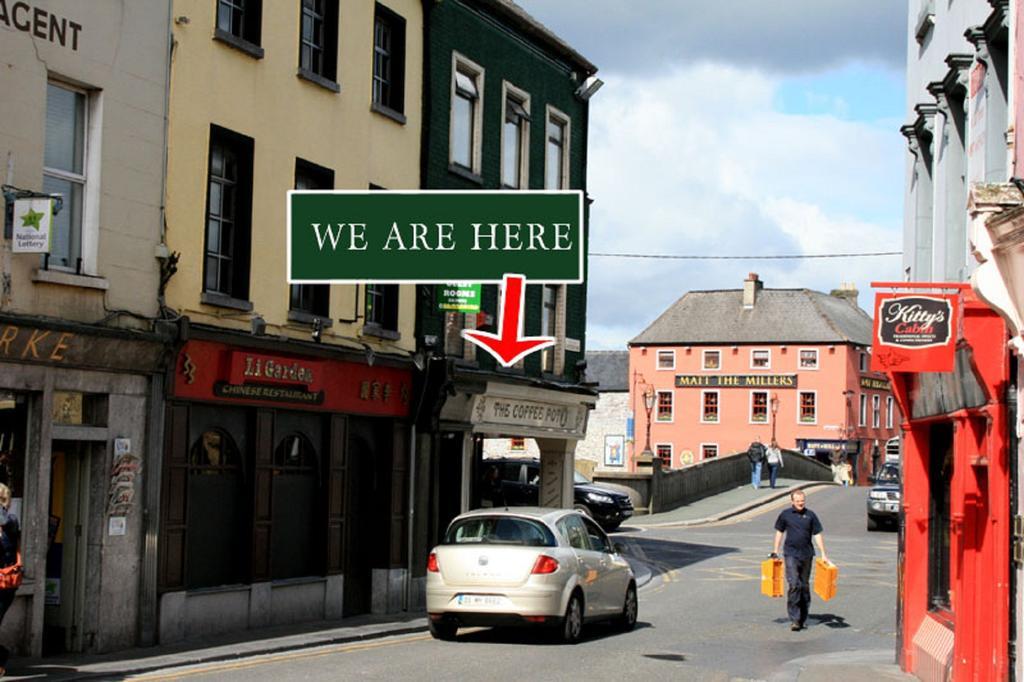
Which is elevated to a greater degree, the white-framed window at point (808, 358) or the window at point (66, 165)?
the white-framed window at point (808, 358)

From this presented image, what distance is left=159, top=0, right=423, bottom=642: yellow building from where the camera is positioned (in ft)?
60.5

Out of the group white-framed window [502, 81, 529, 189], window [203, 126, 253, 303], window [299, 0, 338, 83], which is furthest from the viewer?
white-framed window [502, 81, 529, 189]

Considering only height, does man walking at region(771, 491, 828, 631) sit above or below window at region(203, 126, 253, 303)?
below

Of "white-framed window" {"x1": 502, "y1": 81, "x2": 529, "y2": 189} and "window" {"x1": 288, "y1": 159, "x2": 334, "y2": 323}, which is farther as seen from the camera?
"white-framed window" {"x1": 502, "y1": 81, "x2": 529, "y2": 189}

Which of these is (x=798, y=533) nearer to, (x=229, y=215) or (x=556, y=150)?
(x=229, y=215)

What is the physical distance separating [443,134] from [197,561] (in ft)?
30.2

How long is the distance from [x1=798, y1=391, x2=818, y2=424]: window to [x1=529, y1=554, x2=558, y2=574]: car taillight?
222 ft

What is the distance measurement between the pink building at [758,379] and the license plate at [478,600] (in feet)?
214

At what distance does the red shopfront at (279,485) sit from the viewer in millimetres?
18281

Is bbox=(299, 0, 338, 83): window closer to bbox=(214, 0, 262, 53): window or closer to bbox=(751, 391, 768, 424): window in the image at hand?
bbox=(214, 0, 262, 53): window

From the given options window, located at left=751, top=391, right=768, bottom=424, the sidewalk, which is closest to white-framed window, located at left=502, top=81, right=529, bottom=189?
the sidewalk

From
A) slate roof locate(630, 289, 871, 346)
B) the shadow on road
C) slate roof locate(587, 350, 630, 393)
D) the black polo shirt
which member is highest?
slate roof locate(630, 289, 871, 346)

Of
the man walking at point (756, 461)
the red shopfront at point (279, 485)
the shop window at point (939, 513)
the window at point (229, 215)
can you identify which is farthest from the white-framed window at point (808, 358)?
the shop window at point (939, 513)

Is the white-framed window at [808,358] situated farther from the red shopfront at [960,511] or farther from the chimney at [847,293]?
the red shopfront at [960,511]
